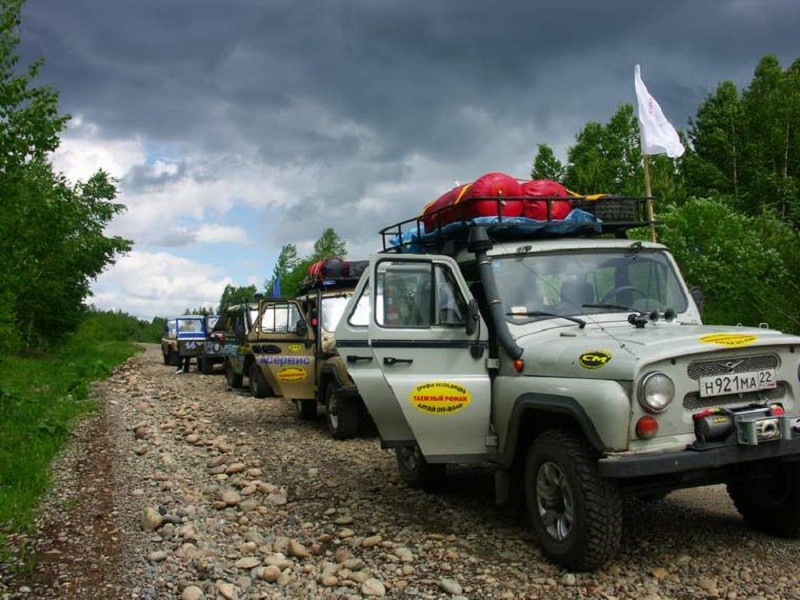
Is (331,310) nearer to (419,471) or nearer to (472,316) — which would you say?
(419,471)

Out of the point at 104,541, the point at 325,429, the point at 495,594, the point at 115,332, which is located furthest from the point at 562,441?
the point at 115,332

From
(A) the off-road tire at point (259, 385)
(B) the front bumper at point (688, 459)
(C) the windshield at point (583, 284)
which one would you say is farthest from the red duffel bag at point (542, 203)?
(A) the off-road tire at point (259, 385)

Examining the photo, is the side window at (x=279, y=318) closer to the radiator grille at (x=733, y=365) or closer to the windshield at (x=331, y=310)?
the windshield at (x=331, y=310)

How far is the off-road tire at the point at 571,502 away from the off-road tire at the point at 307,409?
24.1 feet

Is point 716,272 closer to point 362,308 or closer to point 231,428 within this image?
point 231,428

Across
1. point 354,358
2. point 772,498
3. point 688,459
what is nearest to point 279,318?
point 354,358

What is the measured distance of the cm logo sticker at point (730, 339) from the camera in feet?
15.2

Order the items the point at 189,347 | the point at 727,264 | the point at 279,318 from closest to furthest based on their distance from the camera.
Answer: the point at 279,318 < the point at 727,264 < the point at 189,347

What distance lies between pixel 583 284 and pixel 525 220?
68 cm

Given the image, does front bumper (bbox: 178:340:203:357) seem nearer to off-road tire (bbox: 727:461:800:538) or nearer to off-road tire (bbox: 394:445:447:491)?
off-road tire (bbox: 394:445:447:491)

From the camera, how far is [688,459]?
171 inches

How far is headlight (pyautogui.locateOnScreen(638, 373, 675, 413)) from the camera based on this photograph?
440 centimetres

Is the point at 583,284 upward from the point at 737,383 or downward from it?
upward

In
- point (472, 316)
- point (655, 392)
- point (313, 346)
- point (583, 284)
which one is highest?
point (583, 284)
